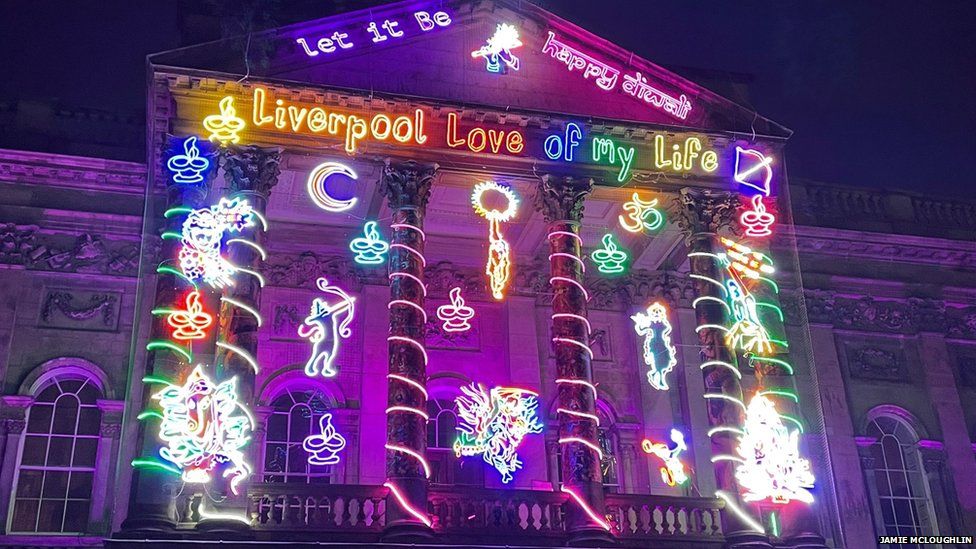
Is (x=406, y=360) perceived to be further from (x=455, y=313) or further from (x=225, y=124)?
(x=225, y=124)

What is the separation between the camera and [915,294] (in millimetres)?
25141

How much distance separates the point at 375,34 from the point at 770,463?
38.8 ft

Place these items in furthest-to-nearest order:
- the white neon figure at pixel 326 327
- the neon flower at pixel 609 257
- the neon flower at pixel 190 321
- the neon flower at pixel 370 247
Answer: the neon flower at pixel 609 257 < the neon flower at pixel 370 247 < the white neon figure at pixel 326 327 < the neon flower at pixel 190 321

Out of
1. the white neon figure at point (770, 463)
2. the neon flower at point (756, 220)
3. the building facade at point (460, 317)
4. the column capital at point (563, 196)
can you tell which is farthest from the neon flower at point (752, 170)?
the white neon figure at point (770, 463)

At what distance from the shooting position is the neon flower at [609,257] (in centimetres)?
2054

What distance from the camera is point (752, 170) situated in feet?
68.9

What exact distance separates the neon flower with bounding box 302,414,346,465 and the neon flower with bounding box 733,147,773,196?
34.2 feet

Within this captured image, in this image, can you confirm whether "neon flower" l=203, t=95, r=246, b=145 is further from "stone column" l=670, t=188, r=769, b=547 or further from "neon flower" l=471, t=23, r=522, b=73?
"stone column" l=670, t=188, r=769, b=547

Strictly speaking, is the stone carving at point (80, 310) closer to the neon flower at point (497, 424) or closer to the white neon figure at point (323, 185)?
the white neon figure at point (323, 185)

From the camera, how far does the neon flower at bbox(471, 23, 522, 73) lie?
2042 centimetres

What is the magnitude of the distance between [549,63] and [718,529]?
1055cm

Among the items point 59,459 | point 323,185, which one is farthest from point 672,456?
point 59,459

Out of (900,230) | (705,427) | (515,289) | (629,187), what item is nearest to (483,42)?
(629,187)

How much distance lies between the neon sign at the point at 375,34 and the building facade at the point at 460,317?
0.19 feet
